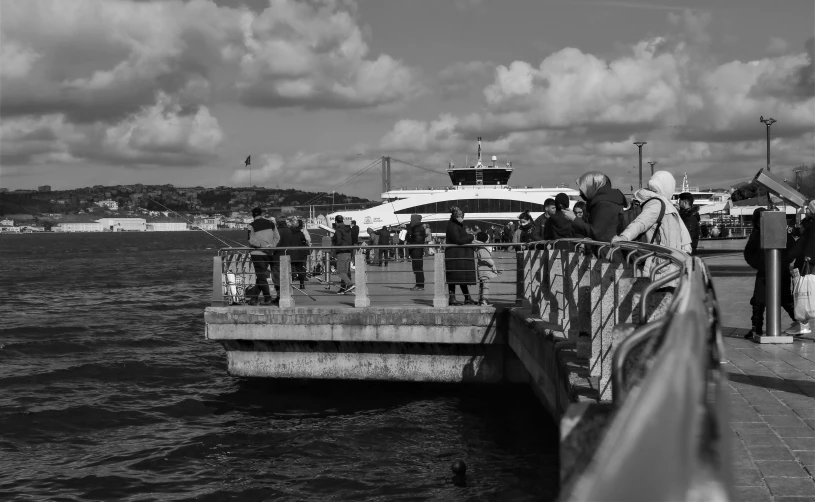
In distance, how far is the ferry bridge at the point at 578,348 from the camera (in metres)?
1.03

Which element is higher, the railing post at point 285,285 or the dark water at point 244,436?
the railing post at point 285,285

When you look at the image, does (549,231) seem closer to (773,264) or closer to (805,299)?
(773,264)

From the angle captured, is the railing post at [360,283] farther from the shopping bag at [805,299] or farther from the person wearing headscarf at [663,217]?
the person wearing headscarf at [663,217]

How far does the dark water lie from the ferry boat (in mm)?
41836

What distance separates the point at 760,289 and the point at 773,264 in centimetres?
38

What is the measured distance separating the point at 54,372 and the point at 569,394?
13.4 meters

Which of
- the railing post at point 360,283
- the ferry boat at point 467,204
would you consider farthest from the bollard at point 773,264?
the ferry boat at point 467,204

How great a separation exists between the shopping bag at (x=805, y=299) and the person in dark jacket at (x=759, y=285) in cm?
30

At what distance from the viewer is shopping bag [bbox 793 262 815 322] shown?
387 inches

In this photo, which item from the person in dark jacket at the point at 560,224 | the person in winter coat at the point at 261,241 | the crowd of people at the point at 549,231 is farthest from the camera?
the person in winter coat at the point at 261,241

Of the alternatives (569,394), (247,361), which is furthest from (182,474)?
(569,394)

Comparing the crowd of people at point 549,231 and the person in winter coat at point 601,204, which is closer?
the crowd of people at point 549,231

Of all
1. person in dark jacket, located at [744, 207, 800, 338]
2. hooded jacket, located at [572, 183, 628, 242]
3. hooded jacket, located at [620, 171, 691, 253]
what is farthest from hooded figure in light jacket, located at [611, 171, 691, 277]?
person in dark jacket, located at [744, 207, 800, 338]

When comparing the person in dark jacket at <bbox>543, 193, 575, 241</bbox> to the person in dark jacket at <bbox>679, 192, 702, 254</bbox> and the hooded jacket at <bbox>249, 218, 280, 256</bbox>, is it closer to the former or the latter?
the person in dark jacket at <bbox>679, 192, 702, 254</bbox>
